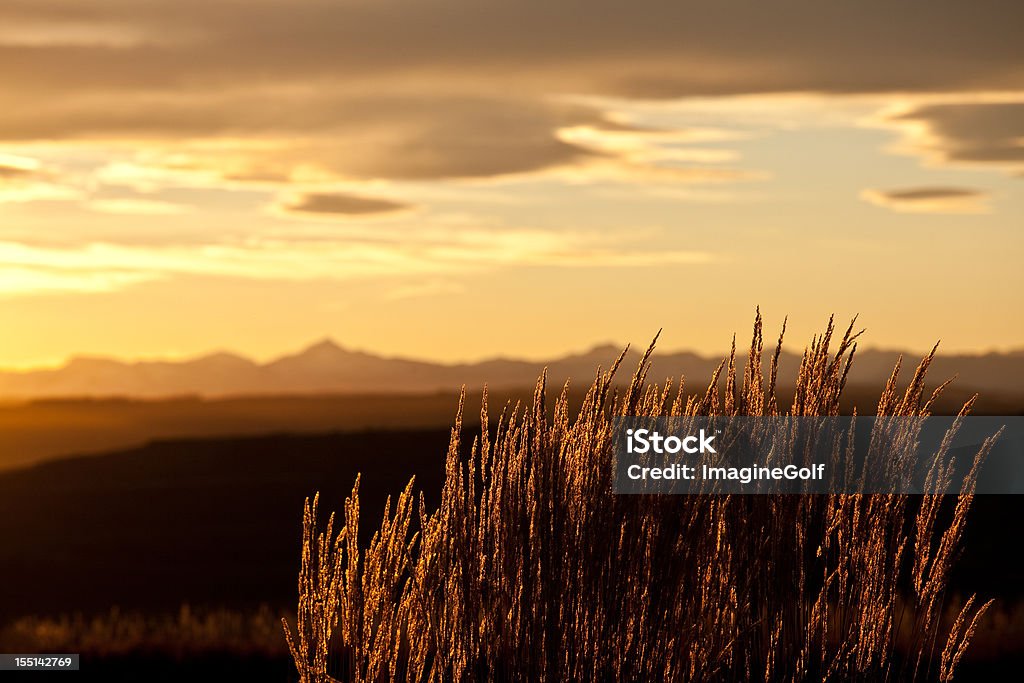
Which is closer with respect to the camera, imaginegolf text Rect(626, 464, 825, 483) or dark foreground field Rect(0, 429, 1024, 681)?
imaginegolf text Rect(626, 464, 825, 483)

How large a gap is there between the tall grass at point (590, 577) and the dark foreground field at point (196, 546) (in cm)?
237

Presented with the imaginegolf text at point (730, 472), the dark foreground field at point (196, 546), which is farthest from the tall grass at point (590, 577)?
the dark foreground field at point (196, 546)

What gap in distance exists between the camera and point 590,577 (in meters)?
5.12

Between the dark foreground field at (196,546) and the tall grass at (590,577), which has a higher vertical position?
the tall grass at (590,577)

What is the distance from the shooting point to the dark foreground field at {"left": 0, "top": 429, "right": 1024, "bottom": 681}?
8.07 m

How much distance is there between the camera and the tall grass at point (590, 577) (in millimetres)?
5117

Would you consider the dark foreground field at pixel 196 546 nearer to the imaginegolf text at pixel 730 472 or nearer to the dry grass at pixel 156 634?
the dry grass at pixel 156 634

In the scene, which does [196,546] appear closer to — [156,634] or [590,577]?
[156,634]

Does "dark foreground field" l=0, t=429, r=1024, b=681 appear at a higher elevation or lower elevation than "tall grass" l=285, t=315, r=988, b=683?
lower

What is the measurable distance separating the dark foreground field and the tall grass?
2.37 m

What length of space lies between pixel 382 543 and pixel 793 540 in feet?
6.82

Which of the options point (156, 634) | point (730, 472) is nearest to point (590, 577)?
point (730, 472)

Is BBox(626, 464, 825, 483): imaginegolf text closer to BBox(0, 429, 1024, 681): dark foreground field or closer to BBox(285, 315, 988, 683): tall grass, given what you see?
BBox(285, 315, 988, 683): tall grass

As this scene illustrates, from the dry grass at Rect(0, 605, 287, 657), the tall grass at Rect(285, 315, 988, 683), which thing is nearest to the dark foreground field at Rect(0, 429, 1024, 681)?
the dry grass at Rect(0, 605, 287, 657)
